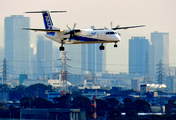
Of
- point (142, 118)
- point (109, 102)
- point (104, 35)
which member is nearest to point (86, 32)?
point (104, 35)

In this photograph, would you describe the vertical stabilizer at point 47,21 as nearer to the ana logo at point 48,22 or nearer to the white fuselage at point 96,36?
the ana logo at point 48,22

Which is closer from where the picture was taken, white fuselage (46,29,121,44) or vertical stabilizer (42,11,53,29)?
white fuselage (46,29,121,44)

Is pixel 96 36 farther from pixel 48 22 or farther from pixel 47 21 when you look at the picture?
pixel 47 21

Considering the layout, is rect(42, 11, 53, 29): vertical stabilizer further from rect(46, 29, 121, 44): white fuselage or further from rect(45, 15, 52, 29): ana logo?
rect(46, 29, 121, 44): white fuselage

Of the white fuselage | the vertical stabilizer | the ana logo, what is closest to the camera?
the white fuselage

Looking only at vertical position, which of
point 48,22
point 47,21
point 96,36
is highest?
point 47,21

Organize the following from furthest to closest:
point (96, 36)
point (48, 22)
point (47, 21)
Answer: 1. point (47, 21)
2. point (48, 22)
3. point (96, 36)

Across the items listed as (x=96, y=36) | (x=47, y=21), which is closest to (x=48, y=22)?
(x=47, y=21)

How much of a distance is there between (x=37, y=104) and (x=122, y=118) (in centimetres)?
3275

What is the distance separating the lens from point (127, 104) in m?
140

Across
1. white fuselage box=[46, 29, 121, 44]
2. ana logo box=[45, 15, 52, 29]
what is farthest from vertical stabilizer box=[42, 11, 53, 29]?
white fuselage box=[46, 29, 121, 44]

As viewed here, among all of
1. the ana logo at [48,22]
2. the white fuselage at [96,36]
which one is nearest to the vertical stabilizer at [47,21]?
the ana logo at [48,22]

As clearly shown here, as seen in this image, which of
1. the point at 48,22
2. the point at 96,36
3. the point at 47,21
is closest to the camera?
the point at 96,36

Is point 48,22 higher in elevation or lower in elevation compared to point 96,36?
higher
